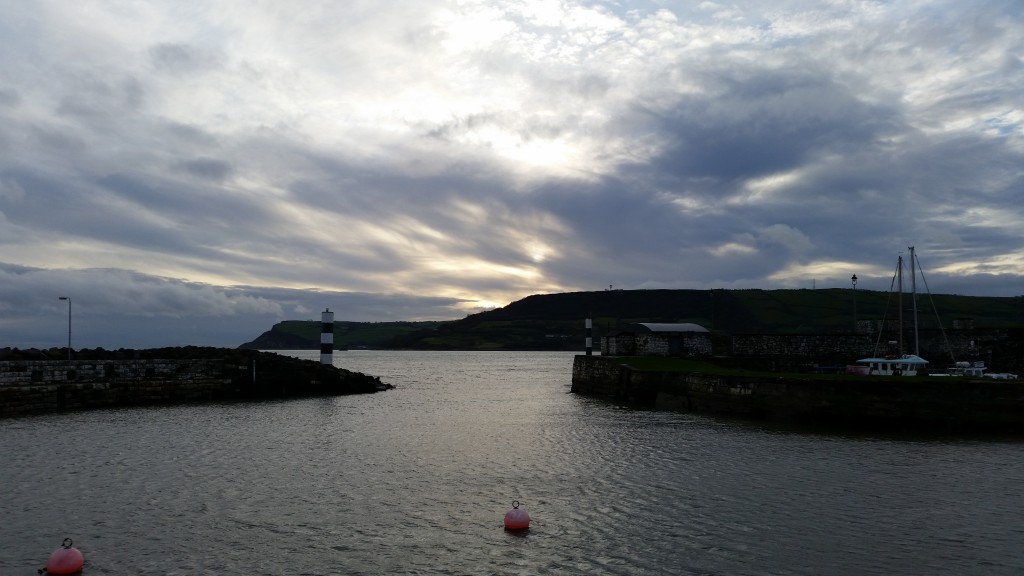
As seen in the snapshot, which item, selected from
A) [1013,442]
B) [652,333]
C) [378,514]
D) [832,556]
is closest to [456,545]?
[378,514]

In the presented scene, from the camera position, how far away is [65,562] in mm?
12445

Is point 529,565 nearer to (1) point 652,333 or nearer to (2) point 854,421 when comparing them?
(2) point 854,421

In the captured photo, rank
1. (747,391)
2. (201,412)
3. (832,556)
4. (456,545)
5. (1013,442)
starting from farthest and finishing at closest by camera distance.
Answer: (201,412) → (747,391) → (1013,442) → (456,545) → (832,556)

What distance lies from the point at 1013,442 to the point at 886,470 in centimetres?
929

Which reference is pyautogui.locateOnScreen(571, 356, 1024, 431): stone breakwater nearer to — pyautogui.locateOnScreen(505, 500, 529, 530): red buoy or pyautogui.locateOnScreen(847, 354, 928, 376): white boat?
pyautogui.locateOnScreen(847, 354, 928, 376): white boat

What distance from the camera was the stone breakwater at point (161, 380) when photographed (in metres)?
40.1

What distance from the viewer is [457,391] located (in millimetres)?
61000

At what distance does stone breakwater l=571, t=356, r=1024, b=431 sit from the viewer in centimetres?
2944

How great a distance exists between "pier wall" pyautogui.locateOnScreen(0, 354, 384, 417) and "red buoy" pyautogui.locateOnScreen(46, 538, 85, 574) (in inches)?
1224

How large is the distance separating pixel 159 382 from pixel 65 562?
128ft

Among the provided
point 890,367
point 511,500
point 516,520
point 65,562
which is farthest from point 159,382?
point 890,367

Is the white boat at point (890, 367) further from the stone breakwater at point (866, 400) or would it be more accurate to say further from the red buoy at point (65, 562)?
the red buoy at point (65, 562)

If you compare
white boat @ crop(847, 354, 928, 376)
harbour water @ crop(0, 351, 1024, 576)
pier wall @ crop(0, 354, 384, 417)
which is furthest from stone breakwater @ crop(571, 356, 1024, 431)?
pier wall @ crop(0, 354, 384, 417)

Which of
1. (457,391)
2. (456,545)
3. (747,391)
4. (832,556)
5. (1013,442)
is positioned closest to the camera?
(832,556)
